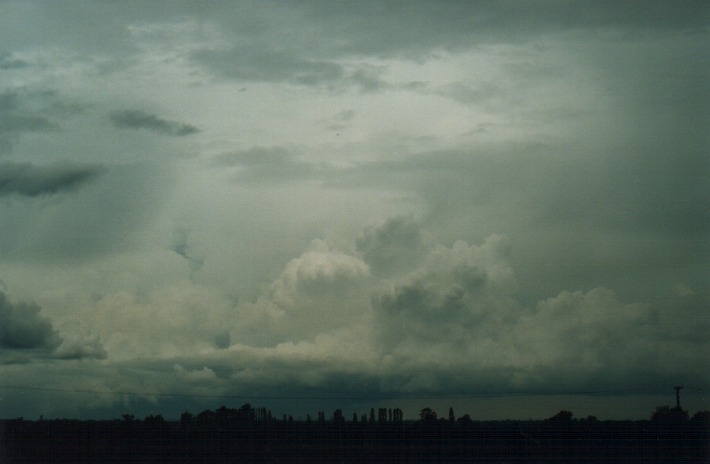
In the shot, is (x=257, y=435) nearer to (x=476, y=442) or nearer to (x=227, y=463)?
(x=227, y=463)

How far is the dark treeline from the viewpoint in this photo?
1784 inches

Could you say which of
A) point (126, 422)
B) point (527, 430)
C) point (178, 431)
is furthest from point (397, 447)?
point (126, 422)

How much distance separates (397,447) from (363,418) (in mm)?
2498

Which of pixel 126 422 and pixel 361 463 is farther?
pixel 126 422

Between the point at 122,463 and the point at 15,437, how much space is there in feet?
21.4

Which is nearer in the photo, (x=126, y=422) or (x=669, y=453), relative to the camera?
(x=669, y=453)

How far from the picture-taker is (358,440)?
46.3m

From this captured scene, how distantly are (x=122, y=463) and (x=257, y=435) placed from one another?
20.7 feet

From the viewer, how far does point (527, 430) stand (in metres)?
46.8

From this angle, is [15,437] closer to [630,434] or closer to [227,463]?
[227,463]

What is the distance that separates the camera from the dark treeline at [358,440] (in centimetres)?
4531

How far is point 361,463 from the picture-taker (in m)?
44.8

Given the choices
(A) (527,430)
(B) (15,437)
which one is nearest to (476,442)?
(A) (527,430)

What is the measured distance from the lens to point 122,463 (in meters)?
46.0
